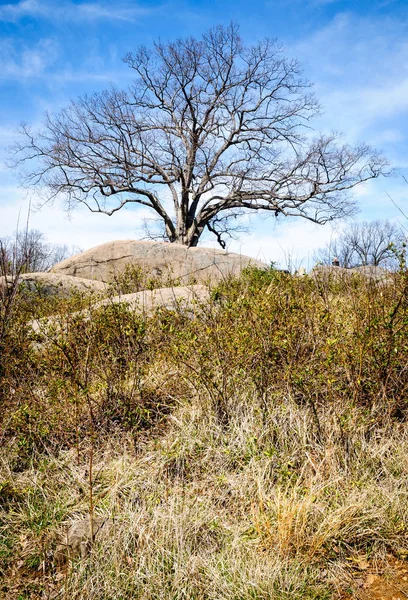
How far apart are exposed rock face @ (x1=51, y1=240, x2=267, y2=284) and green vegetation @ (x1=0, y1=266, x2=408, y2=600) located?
6.56 m

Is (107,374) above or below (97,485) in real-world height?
above

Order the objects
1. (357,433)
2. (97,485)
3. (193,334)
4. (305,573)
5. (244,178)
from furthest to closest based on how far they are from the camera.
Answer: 1. (244,178)
2. (193,334)
3. (357,433)
4. (97,485)
5. (305,573)

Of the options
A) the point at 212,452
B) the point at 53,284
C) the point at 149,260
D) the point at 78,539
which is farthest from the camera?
the point at 149,260

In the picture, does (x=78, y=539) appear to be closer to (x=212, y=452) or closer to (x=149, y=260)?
(x=212, y=452)

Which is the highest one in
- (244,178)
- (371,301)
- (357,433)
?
(244,178)

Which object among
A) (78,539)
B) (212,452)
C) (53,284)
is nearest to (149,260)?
(53,284)

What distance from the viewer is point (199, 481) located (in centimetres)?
309

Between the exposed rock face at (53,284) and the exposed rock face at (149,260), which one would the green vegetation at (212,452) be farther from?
the exposed rock face at (149,260)

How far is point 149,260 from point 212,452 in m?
8.84

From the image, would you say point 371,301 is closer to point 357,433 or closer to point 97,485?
point 357,433

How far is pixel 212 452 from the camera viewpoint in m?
3.28

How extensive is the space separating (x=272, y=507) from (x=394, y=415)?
1.50 meters

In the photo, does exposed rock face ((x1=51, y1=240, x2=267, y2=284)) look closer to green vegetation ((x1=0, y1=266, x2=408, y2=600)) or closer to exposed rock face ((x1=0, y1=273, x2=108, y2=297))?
exposed rock face ((x1=0, y1=273, x2=108, y2=297))

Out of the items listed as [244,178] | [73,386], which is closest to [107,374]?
[73,386]
